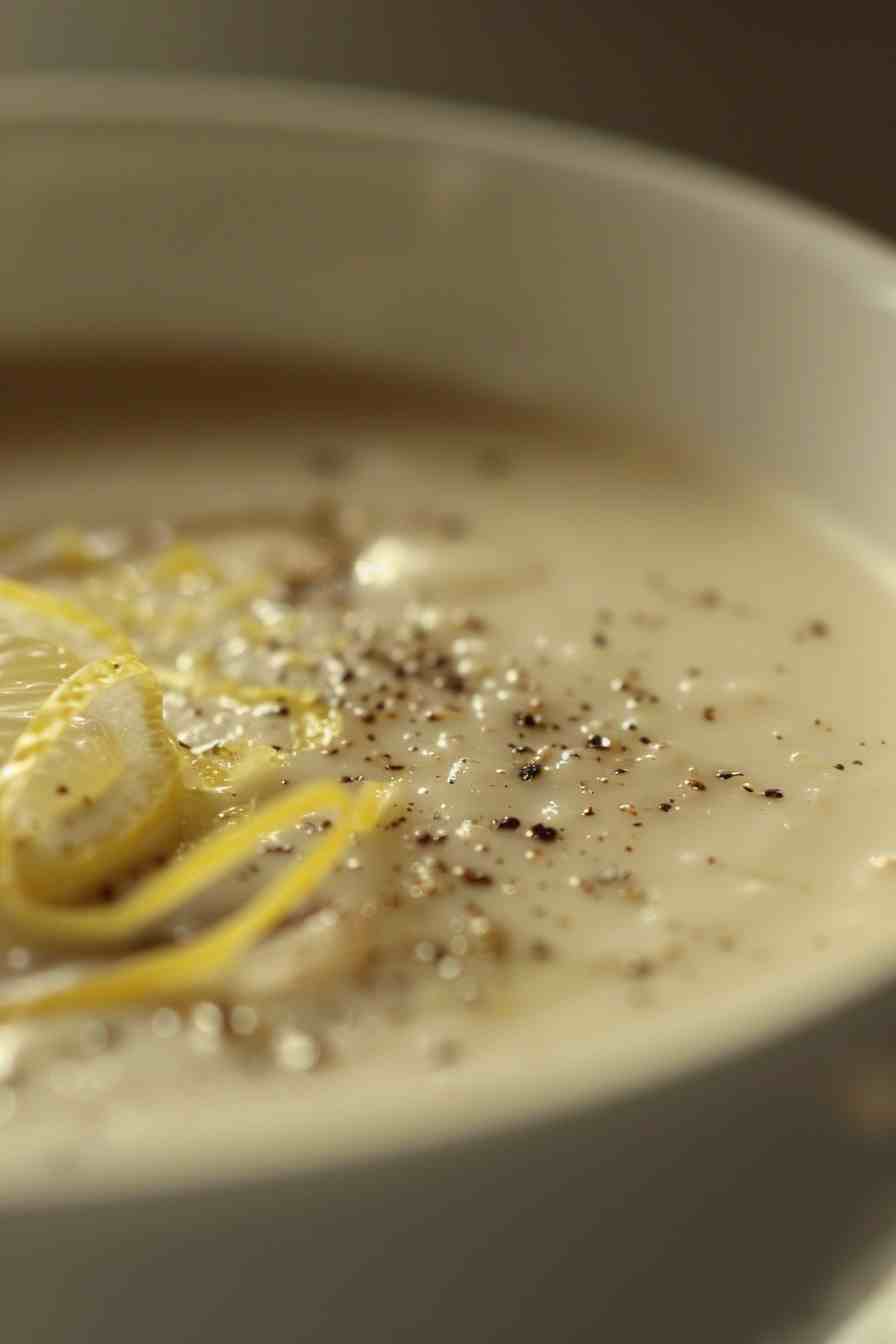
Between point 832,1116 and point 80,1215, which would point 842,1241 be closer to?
point 832,1116

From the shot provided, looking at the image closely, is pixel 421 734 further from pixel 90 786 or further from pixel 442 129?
pixel 442 129

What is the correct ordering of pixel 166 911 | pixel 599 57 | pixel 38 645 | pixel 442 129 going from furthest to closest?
pixel 599 57, pixel 442 129, pixel 38 645, pixel 166 911

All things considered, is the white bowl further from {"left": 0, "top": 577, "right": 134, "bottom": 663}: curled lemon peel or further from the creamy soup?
{"left": 0, "top": 577, "right": 134, "bottom": 663}: curled lemon peel

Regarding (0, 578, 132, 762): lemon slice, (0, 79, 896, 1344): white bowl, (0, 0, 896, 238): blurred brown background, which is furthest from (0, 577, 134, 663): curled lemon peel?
(0, 0, 896, 238): blurred brown background

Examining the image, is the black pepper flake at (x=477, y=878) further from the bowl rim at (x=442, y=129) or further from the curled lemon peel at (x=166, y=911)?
the bowl rim at (x=442, y=129)

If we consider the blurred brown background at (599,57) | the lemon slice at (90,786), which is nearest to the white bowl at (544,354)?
the lemon slice at (90,786)

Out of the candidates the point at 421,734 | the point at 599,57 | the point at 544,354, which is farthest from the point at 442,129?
A: the point at 599,57

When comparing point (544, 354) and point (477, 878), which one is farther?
point (544, 354)

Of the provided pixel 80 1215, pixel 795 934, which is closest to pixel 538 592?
pixel 795 934
